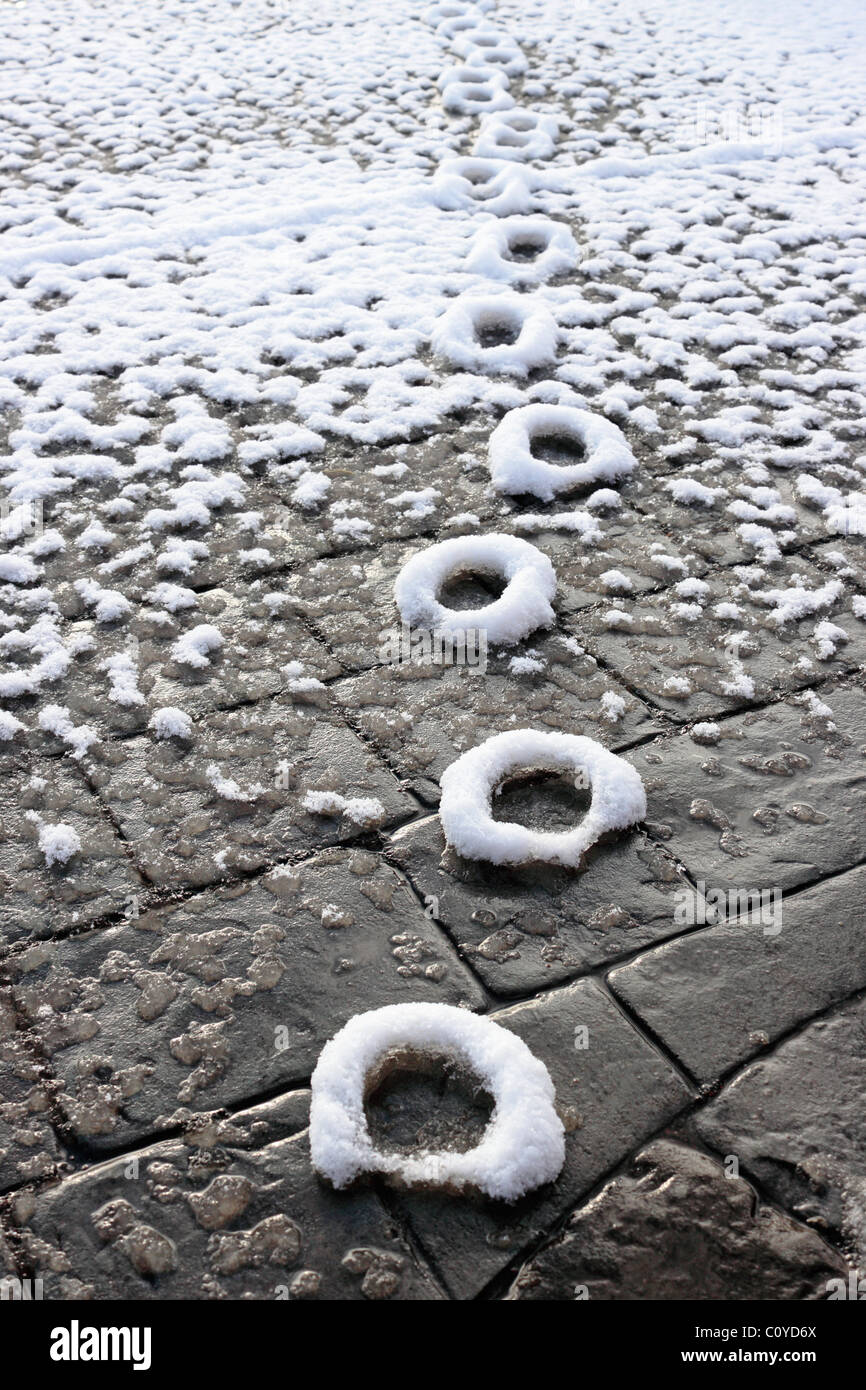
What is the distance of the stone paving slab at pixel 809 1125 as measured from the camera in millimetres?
1663

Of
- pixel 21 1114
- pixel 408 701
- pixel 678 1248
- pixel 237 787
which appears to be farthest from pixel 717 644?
pixel 21 1114

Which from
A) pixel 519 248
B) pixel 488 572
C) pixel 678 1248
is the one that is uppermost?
pixel 519 248

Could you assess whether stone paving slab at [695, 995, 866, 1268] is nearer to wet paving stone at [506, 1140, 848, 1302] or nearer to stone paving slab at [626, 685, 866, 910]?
wet paving stone at [506, 1140, 848, 1302]

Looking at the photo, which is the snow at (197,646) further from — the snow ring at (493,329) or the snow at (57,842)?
the snow ring at (493,329)

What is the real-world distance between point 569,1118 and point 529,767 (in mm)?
810

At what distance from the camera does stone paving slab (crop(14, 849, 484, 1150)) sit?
179 cm

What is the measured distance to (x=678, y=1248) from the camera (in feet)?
5.26

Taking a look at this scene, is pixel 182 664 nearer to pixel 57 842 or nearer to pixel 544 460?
pixel 57 842

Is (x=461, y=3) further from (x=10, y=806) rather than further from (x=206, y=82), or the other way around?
(x=10, y=806)

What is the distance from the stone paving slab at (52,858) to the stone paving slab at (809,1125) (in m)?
1.22

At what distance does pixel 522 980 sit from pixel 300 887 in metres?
0.49

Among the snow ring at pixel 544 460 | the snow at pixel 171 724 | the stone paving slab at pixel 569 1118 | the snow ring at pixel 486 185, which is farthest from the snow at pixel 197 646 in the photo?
the snow ring at pixel 486 185

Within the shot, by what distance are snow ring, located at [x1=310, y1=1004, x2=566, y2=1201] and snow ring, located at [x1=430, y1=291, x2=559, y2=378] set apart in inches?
101
